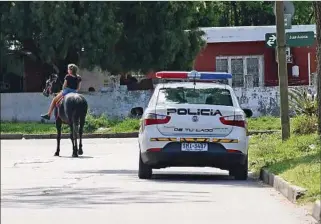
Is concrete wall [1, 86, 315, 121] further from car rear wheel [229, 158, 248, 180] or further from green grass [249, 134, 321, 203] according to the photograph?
car rear wheel [229, 158, 248, 180]

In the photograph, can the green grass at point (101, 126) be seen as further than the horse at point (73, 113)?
Yes

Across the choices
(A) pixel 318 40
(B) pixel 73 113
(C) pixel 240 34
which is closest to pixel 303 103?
(A) pixel 318 40

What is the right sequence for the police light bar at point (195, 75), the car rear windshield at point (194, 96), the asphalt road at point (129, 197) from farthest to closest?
1. the police light bar at point (195, 75)
2. the car rear windshield at point (194, 96)
3. the asphalt road at point (129, 197)

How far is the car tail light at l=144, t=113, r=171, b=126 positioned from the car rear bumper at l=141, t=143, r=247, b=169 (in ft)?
1.42

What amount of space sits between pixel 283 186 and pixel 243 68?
1312 inches

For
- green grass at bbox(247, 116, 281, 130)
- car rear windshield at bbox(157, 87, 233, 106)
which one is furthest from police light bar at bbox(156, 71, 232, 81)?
green grass at bbox(247, 116, 281, 130)

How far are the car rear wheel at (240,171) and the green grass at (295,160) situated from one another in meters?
0.42

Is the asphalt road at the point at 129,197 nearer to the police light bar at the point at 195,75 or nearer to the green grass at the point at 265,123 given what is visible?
the police light bar at the point at 195,75

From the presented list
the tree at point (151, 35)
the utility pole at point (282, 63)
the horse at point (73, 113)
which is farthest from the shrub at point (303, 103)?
the tree at point (151, 35)

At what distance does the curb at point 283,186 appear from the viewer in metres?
13.2

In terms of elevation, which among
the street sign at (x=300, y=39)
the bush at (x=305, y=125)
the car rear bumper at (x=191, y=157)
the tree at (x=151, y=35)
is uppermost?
the tree at (x=151, y=35)

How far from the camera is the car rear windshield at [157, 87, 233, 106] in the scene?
17.1m

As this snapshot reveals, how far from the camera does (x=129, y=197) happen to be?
1392 cm

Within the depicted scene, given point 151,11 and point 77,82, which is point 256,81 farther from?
point 77,82
